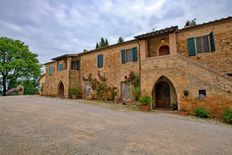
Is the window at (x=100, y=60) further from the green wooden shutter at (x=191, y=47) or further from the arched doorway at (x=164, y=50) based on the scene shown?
the green wooden shutter at (x=191, y=47)

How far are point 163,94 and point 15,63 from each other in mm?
27032

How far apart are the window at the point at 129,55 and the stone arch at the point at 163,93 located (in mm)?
3556

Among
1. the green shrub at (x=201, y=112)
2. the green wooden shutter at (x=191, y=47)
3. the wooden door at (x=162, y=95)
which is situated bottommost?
the green shrub at (x=201, y=112)

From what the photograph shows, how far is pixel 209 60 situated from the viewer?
10.7m

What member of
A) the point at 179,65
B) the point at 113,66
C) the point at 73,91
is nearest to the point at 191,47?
the point at 179,65

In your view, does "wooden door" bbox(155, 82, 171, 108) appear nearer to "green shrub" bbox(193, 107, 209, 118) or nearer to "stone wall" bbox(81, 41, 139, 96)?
"stone wall" bbox(81, 41, 139, 96)

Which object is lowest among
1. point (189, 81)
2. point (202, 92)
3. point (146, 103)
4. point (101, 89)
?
point (146, 103)

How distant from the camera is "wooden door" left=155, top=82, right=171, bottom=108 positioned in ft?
41.3

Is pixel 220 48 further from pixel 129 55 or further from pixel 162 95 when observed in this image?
pixel 129 55

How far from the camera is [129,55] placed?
48.1ft

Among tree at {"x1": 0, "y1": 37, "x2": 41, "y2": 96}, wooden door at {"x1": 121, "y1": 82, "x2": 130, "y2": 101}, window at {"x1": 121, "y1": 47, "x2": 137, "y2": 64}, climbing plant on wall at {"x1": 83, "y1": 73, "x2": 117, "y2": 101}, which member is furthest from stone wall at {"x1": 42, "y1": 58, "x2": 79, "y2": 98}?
window at {"x1": 121, "y1": 47, "x2": 137, "y2": 64}

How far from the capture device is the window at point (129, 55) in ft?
46.1

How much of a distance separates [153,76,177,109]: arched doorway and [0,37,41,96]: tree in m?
26.1

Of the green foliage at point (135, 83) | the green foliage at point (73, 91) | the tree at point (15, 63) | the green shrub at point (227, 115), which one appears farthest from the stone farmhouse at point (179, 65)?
the tree at point (15, 63)
